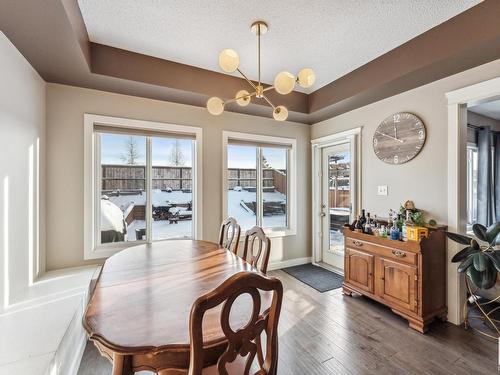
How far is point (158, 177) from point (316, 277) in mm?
2630

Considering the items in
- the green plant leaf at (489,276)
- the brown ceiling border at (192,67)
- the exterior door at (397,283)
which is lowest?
the exterior door at (397,283)

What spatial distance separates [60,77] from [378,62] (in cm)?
332

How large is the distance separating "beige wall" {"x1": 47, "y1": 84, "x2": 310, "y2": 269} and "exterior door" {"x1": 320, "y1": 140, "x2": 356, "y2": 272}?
5.45 feet

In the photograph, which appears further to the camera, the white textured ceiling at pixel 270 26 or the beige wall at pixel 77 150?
the beige wall at pixel 77 150

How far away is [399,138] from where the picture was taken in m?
2.87

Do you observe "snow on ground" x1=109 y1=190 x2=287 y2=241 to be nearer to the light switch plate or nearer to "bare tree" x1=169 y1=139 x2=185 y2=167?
"bare tree" x1=169 y1=139 x2=185 y2=167

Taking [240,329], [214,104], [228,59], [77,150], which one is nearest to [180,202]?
[77,150]

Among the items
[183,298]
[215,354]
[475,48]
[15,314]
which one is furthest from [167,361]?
[475,48]

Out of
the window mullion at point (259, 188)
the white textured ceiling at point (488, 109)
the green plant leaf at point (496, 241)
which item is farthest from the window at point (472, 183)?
the window mullion at point (259, 188)

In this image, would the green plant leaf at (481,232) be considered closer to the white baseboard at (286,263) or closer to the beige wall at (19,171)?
the white baseboard at (286,263)

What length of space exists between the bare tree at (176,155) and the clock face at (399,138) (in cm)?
255

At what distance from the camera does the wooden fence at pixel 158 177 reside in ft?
9.63

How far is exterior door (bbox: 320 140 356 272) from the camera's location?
143 inches

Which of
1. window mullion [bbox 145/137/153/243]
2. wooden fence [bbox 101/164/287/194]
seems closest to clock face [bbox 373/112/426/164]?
wooden fence [bbox 101/164/287/194]
